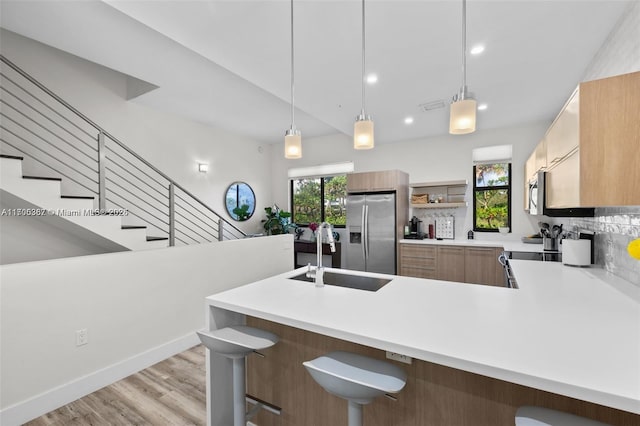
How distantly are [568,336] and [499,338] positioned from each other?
0.28 metres

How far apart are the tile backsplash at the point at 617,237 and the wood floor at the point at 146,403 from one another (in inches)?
123

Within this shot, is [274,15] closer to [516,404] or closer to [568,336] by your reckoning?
[568,336]

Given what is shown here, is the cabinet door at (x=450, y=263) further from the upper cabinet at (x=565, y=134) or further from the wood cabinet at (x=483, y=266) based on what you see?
the upper cabinet at (x=565, y=134)

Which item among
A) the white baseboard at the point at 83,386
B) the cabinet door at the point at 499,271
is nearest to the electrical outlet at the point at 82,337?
the white baseboard at the point at 83,386

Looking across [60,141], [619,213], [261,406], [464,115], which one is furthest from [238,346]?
[60,141]

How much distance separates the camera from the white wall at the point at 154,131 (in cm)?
310

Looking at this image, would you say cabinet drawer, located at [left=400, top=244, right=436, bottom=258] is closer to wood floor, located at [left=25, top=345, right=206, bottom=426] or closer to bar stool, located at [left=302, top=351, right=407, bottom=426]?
wood floor, located at [left=25, top=345, right=206, bottom=426]

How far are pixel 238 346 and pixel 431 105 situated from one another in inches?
138

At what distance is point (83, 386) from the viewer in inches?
86.2

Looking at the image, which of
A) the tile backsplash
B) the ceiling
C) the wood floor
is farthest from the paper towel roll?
the wood floor

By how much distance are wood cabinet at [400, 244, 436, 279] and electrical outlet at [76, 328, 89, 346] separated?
4.08m

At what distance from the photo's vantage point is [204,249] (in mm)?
3197

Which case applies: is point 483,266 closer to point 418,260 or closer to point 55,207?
point 418,260

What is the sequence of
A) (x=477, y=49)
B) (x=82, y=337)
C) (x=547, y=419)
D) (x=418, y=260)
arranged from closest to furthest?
(x=547, y=419) → (x=82, y=337) → (x=477, y=49) → (x=418, y=260)
